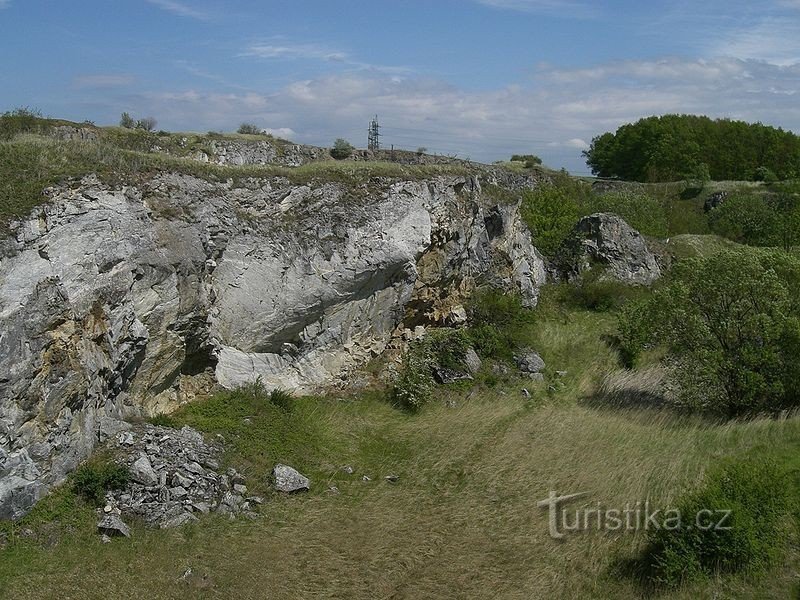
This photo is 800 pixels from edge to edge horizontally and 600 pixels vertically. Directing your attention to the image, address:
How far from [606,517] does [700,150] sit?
2417 inches

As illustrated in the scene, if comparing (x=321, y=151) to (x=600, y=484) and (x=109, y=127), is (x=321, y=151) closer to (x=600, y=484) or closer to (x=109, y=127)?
(x=109, y=127)

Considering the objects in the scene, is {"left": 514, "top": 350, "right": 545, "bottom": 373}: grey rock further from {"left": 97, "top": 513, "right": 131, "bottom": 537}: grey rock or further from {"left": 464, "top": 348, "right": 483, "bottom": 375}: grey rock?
{"left": 97, "top": 513, "right": 131, "bottom": 537}: grey rock

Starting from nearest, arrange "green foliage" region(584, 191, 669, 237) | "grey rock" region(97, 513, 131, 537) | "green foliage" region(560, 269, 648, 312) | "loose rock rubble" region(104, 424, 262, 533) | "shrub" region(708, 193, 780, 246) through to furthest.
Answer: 1. "grey rock" region(97, 513, 131, 537)
2. "loose rock rubble" region(104, 424, 262, 533)
3. "green foliage" region(560, 269, 648, 312)
4. "shrub" region(708, 193, 780, 246)
5. "green foliage" region(584, 191, 669, 237)

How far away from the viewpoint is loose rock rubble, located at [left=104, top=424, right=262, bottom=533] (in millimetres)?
12953

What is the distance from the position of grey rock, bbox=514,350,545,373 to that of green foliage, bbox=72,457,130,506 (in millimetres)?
13111

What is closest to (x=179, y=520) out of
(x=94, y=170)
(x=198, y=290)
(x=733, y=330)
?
(x=198, y=290)

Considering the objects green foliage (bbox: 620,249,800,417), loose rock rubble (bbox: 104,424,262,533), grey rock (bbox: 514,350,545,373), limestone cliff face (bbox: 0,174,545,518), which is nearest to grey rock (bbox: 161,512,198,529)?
loose rock rubble (bbox: 104,424,262,533)

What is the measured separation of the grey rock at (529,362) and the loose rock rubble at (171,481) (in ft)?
35.9

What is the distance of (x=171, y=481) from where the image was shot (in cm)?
1366

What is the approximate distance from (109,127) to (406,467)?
84.3ft

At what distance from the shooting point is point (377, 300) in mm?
21672

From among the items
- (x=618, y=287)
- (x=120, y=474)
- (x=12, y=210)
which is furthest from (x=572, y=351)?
(x=12, y=210)

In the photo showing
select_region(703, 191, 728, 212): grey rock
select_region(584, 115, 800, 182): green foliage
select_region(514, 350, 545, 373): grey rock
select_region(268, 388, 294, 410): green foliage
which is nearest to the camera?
select_region(268, 388, 294, 410): green foliage

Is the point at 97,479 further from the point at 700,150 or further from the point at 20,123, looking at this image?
the point at 700,150
